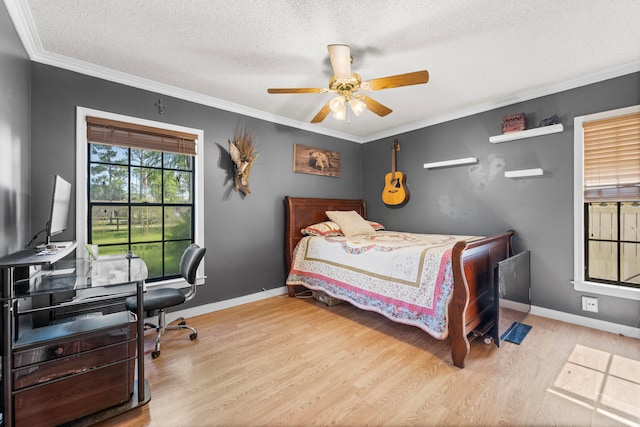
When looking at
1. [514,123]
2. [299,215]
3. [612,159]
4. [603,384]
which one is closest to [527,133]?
[514,123]

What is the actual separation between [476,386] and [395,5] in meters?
2.51

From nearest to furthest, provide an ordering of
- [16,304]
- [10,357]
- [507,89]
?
[10,357], [16,304], [507,89]

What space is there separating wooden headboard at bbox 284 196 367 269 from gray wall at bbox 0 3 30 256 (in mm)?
2459

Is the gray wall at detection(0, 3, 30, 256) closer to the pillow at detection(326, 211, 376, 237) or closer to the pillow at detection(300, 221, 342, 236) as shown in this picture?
the pillow at detection(300, 221, 342, 236)

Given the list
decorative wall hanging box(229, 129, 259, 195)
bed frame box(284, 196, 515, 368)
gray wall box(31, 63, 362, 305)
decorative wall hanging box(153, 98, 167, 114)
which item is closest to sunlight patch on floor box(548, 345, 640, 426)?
bed frame box(284, 196, 515, 368)

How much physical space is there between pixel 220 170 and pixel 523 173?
11.2ft

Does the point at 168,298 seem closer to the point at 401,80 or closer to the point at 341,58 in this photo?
the point at 341,58

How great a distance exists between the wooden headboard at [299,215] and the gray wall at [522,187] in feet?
4.25

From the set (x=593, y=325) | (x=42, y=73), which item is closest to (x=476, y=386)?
(x=593, y=325)

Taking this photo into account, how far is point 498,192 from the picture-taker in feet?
10.6

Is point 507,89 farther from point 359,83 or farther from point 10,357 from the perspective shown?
point 10,357

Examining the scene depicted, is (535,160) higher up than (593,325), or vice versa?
(535,160)

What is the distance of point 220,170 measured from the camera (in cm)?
323

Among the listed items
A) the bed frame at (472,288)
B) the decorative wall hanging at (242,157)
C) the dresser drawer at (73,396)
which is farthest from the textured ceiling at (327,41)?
the dresser drawer at (73,396)
